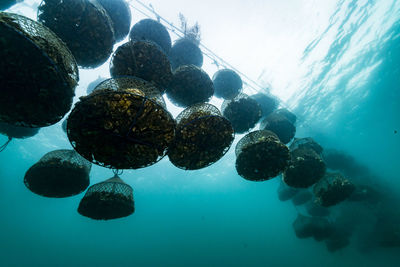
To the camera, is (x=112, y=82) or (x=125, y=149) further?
(x=112, y=82)

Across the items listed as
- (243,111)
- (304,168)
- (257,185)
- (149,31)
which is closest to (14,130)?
(149,31)

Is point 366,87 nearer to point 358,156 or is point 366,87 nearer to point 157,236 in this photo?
point 358,156

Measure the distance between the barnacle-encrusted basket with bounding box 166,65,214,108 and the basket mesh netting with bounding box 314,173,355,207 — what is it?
23.4ft

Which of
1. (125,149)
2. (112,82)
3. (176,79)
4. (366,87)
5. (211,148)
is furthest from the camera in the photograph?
(366,87)

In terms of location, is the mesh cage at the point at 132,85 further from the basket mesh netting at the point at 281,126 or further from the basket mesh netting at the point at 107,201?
the basket mesh netting at the point at 281,126

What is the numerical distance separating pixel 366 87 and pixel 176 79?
1172 inches

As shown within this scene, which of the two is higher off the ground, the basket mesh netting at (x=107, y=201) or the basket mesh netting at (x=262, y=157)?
the basket mesh netting at (x=262, y=157)

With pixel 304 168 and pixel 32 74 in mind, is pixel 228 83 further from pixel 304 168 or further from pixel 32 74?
pixel 32 74

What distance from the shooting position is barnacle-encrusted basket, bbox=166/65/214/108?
522 cm

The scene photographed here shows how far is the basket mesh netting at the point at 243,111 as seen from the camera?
6.31 meters

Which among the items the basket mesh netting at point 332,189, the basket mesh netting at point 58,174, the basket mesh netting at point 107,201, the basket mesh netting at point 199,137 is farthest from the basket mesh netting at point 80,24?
the basket mesh netting at point 332,189

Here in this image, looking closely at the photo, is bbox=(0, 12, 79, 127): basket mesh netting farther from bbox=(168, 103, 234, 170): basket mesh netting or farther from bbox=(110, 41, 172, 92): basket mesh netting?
bbox=(168, 103, 234, 170): basket mesh netting

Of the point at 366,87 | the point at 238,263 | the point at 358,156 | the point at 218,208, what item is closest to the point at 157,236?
the point at 218,208

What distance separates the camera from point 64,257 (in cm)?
8025
